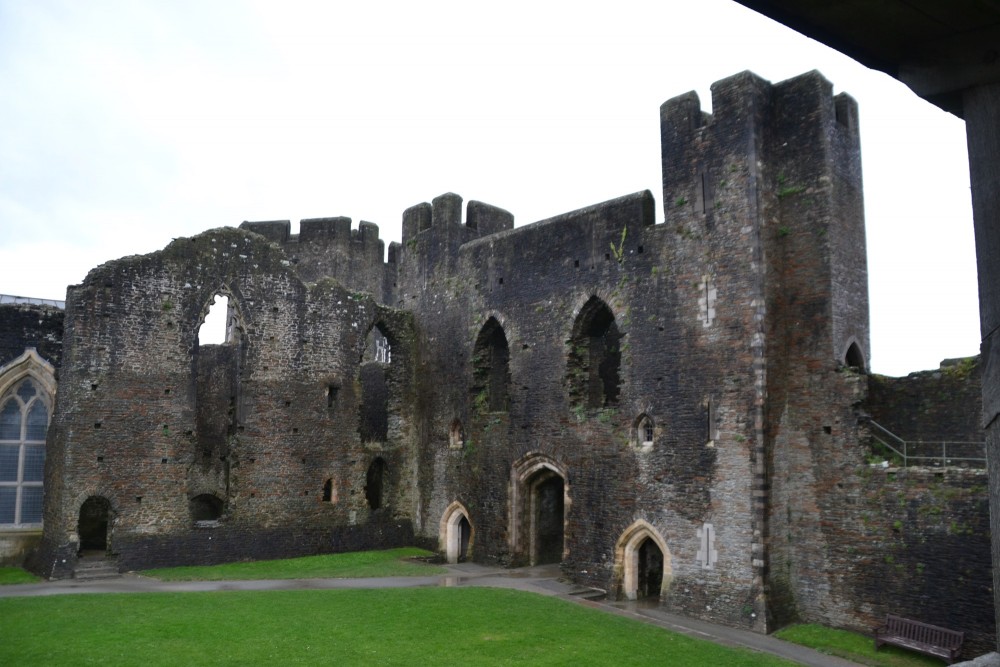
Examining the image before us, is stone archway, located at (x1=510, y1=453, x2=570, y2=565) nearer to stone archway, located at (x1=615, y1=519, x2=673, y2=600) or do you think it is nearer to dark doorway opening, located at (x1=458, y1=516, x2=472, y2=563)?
dark doorway opening, located at (x1=458, y1=516, x2=472, y2=563)

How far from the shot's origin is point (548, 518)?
20094 millimetres

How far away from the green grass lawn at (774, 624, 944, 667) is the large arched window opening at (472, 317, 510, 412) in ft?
30.1

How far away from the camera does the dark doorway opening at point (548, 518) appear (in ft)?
64.7

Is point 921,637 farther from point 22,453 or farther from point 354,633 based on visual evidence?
point 22,453

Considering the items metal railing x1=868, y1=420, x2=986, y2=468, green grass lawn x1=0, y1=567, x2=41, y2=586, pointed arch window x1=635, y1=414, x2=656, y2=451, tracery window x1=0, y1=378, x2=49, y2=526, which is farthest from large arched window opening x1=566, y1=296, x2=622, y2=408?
tracery window x1=0, y1=378, x2=49, y2=526

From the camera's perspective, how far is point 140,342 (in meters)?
18.9

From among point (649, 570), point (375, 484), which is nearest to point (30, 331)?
point (375, 484)

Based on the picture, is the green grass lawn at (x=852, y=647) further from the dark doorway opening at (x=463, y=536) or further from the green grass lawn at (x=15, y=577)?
the green grass lawn at (x=15, y=577)

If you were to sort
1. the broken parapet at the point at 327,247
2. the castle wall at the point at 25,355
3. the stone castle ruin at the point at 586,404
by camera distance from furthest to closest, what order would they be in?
the broken parapet at the point at 327,247 < the castle wall at the point at 25,355 < the stone castle ruin at the point at 586,404

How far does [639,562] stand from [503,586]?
9.55ft

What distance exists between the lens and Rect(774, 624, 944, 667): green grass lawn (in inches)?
489

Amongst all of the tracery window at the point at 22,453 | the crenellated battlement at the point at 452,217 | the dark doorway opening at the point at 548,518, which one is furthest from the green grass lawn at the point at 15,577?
the crenellated battlement at the point at 452,217

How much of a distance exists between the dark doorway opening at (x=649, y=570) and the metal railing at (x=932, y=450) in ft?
16.5

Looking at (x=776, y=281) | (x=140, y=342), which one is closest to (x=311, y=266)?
(x=140, y=342)
